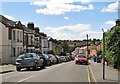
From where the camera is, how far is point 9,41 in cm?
4794

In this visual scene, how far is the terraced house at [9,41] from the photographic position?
46250mm

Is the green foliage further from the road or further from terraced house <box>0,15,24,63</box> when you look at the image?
terraced house <box>0,15,24,63</box>

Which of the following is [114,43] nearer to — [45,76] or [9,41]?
[45,76]

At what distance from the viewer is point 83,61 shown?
47094 mm

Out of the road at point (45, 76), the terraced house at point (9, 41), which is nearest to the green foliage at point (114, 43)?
the road at point (45, 76)

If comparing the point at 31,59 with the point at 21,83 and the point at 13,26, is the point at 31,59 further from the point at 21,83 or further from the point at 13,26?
the point at 13,26

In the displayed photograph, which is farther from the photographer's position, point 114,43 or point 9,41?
point 9,41

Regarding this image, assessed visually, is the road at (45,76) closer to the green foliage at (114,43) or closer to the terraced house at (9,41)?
the green foliage at (114,43)

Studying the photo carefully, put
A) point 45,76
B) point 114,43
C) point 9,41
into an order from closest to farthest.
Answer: point 45,76 → point 114,43 → point 9,41

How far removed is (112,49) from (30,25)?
54.9 m

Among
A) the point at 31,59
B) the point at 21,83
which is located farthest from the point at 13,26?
the point at 21,83

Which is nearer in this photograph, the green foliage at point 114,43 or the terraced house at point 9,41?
the green foliage at point 114,43

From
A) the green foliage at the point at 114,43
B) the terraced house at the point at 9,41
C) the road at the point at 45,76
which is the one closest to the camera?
the road at the point at 45,76

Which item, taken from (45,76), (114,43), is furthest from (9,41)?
(45,76)
